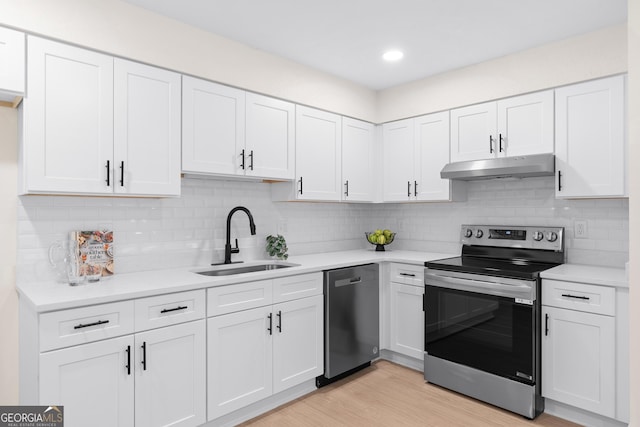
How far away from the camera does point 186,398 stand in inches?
88.7

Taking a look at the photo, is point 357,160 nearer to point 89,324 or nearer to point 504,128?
point 504,128

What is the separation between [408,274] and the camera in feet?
11.1

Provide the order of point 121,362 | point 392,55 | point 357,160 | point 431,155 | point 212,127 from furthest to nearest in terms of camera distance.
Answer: point 357,160 → point 431,155 → point 392,55 → point 212,127 → point 121,362

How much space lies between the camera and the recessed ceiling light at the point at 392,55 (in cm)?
308

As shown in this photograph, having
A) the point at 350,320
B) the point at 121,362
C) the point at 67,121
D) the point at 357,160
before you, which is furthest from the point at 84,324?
the point at 357,160

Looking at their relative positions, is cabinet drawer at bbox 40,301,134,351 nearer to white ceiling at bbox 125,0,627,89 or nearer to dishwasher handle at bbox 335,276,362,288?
dishwasher handle at bbox 335,276,362,288

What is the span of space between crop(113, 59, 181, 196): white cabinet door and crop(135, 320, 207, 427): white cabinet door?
0.86m

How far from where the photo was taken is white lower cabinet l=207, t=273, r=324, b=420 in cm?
239

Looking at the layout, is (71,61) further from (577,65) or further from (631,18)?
(577,65)

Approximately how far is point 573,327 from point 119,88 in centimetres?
313

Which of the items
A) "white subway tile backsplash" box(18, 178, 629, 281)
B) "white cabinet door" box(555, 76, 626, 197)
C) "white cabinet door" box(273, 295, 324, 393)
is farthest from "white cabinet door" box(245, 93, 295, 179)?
"white cabinet door" box(555, 76, 626, 197)

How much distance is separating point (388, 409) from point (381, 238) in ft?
5.59

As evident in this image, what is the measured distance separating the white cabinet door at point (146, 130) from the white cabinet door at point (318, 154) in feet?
3.55

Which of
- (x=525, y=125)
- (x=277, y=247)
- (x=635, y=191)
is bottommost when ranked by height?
(x=277, y=247)
